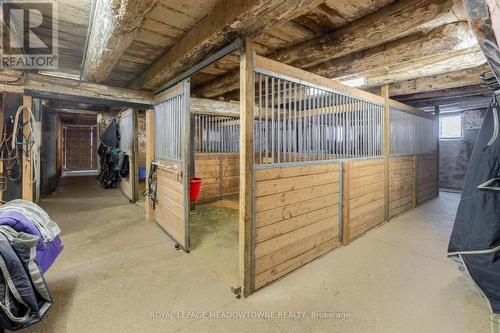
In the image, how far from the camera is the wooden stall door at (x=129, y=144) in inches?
184

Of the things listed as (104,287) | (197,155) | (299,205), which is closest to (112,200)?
(197,155)

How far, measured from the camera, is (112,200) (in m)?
4.97

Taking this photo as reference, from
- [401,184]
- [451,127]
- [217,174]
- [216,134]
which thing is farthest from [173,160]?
[451,127]

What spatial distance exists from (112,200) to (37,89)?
116 inches

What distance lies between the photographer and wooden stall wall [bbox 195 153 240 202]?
4793mm

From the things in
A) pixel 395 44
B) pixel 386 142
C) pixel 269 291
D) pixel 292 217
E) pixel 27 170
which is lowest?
pixel 269 291

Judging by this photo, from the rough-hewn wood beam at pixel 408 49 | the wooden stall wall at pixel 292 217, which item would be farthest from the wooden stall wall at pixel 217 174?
the wooden stall wall at pixel 292 217

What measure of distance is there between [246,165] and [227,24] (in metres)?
0.97

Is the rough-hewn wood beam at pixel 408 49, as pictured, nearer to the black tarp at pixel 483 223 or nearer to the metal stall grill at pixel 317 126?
the metal stall grill at pixel 317 126

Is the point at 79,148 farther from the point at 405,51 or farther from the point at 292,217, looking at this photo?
the point at 405,51

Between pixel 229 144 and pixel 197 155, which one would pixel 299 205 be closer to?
pixel 197 155

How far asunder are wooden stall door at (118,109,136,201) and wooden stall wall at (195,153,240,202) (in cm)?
135

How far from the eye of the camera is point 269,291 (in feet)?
6.13

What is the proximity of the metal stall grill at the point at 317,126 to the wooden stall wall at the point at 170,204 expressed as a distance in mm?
1024
